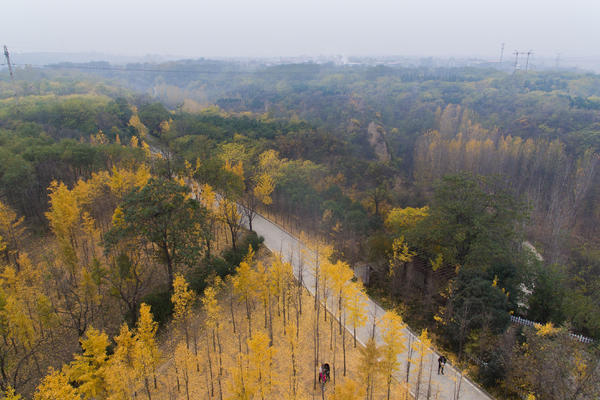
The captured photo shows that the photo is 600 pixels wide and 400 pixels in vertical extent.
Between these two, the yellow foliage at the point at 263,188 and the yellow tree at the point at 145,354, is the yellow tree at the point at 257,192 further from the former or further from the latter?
the yellow tree at the point at 145,354

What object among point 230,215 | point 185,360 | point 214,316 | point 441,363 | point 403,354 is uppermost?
point 230,215

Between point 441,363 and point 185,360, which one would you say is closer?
point 185,360

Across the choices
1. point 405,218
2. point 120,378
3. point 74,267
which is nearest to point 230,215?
point 74,267

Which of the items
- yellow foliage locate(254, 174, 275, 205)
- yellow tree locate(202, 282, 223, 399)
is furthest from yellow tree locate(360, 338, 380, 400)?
yellow foliage locate(254, 174, 275, 205)

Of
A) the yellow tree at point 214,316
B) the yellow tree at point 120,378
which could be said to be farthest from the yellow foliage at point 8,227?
the yellow tree at point 214,316

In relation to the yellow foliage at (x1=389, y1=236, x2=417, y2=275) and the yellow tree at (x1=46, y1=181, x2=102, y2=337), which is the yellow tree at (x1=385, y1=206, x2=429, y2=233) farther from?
the yellow tree at (x1=46, y1=181, x2=102, y2=337)

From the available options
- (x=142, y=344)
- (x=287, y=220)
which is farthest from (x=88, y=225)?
(x=287, y=220)

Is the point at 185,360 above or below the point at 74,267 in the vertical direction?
below

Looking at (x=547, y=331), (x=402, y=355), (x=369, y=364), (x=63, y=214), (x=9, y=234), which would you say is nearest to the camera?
(x=369, y=364)

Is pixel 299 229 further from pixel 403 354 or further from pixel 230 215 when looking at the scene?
pixel 403 354
